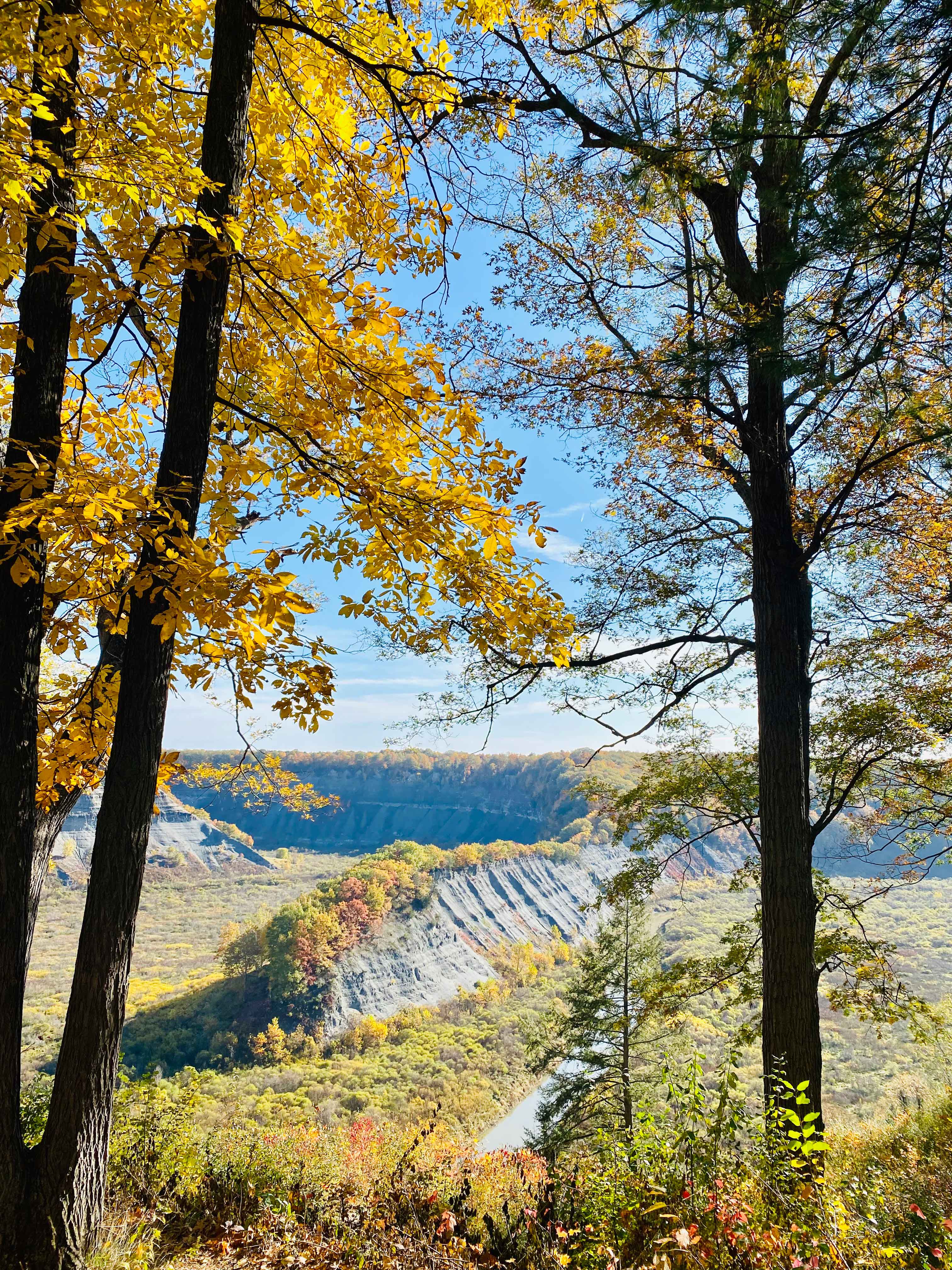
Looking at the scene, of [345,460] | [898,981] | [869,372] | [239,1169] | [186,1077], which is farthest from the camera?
[186,1077]

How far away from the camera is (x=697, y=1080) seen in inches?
102

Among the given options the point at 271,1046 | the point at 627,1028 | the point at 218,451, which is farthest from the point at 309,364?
the point at 271,1046

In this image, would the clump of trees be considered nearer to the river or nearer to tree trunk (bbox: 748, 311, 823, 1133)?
the river

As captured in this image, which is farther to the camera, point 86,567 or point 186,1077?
point 186,1077

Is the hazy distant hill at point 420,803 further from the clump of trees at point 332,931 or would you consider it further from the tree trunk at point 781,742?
the tree trunk at point 781,742

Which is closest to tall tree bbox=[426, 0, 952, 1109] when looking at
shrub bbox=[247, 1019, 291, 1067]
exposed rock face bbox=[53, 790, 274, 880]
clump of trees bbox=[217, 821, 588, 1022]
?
shrub bbox=[247, 1019, 291, 1067]

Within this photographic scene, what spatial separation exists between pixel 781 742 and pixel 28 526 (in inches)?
185

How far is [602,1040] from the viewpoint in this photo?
13.8 meters

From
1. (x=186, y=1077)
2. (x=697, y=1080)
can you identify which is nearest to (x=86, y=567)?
(x=697, y=1080)

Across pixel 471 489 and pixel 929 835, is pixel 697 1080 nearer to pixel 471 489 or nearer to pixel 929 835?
pixel 471 489

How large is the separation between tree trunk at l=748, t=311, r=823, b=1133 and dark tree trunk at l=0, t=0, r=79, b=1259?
138 inches

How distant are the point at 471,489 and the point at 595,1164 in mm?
4329

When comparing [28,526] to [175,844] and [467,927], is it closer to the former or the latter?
[467,927]

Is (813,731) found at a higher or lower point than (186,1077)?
higher
